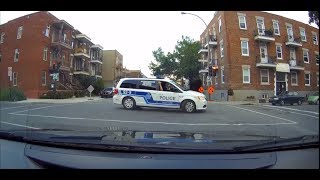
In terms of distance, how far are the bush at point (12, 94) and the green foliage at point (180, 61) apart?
1627mm

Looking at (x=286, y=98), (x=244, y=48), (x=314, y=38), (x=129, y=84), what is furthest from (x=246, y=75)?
(x=129, y=84)

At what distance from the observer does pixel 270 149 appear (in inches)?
109

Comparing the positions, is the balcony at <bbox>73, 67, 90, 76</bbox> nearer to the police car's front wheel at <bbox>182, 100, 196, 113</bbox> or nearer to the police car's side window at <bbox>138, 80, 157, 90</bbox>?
the police car's side window at <bbox>138, 80, 157, 90</bbox>

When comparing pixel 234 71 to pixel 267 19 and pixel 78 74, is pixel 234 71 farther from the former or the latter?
pixel 78 74

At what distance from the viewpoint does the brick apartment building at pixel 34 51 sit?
3.58 meters

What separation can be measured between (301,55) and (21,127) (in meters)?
3.21

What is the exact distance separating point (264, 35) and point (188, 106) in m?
1.19

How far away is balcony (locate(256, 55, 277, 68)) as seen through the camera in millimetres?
2937

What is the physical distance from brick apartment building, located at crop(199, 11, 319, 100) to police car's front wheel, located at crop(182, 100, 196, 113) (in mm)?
318

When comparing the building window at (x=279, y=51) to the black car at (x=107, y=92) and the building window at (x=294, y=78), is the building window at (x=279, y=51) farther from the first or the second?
the black car at (x=107, y=92)

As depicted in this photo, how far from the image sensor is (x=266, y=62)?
2.99 meters

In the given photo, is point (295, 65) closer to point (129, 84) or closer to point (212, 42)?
point (212, 42)
